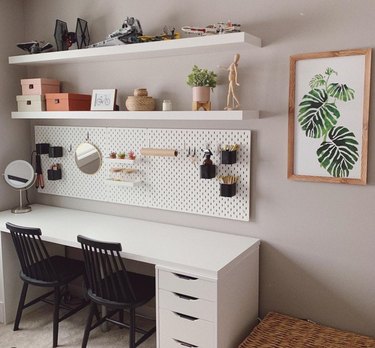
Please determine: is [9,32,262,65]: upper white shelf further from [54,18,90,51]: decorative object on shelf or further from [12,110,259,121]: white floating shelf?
[12,110,259,121]: white floating shelf

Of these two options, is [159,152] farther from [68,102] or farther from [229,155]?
[68,102]

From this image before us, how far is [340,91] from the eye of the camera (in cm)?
236

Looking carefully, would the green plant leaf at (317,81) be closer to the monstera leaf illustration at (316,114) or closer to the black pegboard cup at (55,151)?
the monstera leaf illustration at (316,114)

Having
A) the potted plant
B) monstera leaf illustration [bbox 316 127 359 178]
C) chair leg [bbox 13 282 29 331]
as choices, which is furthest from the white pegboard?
chair leg [bbox 13 282 29 331]

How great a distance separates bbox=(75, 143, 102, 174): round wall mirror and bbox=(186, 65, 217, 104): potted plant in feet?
3.39

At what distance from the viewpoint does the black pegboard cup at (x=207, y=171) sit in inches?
108

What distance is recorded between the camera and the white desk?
2.23m

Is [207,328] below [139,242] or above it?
below

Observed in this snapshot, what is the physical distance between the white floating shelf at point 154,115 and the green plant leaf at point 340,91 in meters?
0.42

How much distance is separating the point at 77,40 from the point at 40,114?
23.3 inches

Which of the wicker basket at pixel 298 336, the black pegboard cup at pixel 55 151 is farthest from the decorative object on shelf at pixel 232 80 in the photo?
the black pegboard cup at pixel 55 151

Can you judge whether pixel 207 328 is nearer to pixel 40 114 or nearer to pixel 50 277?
pixel 50 277

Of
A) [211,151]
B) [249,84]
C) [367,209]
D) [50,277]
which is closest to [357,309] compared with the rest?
[367,209]

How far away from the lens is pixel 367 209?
2363mm
